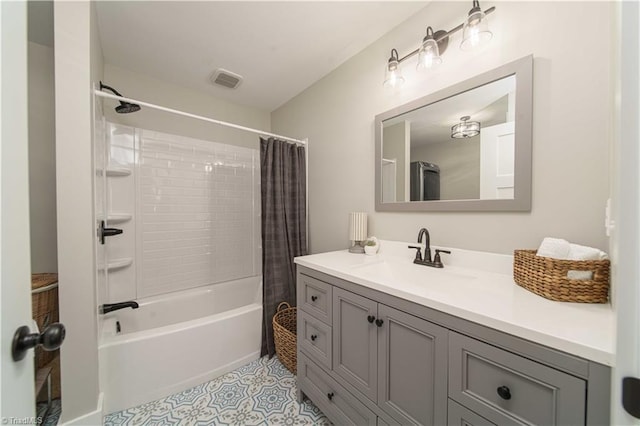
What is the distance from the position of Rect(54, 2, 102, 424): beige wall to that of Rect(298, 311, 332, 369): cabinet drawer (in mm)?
1141

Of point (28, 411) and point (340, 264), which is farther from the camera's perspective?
point (340, 264)

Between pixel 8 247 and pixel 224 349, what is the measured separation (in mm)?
1596

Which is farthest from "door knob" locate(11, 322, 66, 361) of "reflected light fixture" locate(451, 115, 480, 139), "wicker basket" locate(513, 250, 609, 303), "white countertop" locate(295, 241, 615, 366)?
"reflected light fixture" locate(451, 115, 480, 139)

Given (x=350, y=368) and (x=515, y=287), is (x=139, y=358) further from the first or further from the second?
(x=515, y=287)

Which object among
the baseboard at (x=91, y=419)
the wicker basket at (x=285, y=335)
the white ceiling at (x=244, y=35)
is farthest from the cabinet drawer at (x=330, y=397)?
the white ceiling at (x=244, y=35)

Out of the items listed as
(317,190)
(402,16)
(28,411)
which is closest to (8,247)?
(28,411)

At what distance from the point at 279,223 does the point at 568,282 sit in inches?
68.0

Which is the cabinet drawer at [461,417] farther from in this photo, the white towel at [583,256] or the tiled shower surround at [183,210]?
the tiled shower surround at [183,210]

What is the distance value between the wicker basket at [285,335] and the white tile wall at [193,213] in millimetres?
879

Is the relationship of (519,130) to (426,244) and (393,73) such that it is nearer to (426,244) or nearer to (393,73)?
(426,244)

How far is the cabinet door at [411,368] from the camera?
0.80 m

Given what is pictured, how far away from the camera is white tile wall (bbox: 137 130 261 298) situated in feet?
6.91

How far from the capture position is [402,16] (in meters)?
1.46

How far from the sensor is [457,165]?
1.28 meters
